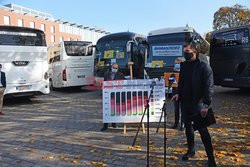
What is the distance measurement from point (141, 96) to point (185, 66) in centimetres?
224

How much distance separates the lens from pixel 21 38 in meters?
11.9

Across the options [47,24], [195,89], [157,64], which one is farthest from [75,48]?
[47,24]

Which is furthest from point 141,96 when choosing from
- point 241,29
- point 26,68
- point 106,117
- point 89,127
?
point 241,29

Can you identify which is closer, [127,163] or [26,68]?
[127,163]

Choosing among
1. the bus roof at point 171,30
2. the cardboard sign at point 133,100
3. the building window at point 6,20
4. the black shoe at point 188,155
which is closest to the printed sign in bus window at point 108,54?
the bus roof at point 171,30

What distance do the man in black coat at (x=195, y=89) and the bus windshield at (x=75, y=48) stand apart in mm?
12481

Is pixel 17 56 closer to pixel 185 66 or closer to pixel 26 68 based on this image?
pixel 26 68

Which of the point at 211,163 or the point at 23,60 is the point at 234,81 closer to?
the point at 23,60

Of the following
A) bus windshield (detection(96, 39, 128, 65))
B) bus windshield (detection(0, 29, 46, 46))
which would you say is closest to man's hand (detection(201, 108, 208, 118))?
bus windshield (detection(96, 39, 128, 65))

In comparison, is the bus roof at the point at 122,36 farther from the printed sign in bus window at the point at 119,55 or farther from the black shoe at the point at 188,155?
the black shoe at the point at 188,155

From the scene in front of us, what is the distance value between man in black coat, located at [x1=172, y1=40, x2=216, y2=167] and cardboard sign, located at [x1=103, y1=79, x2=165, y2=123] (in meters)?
1.91

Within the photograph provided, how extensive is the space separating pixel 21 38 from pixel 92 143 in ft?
24.7

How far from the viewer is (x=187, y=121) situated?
16.1 feet

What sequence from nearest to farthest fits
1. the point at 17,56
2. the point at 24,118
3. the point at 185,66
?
the point at 185,66 < the point at 24,118 < the point at 17,56
